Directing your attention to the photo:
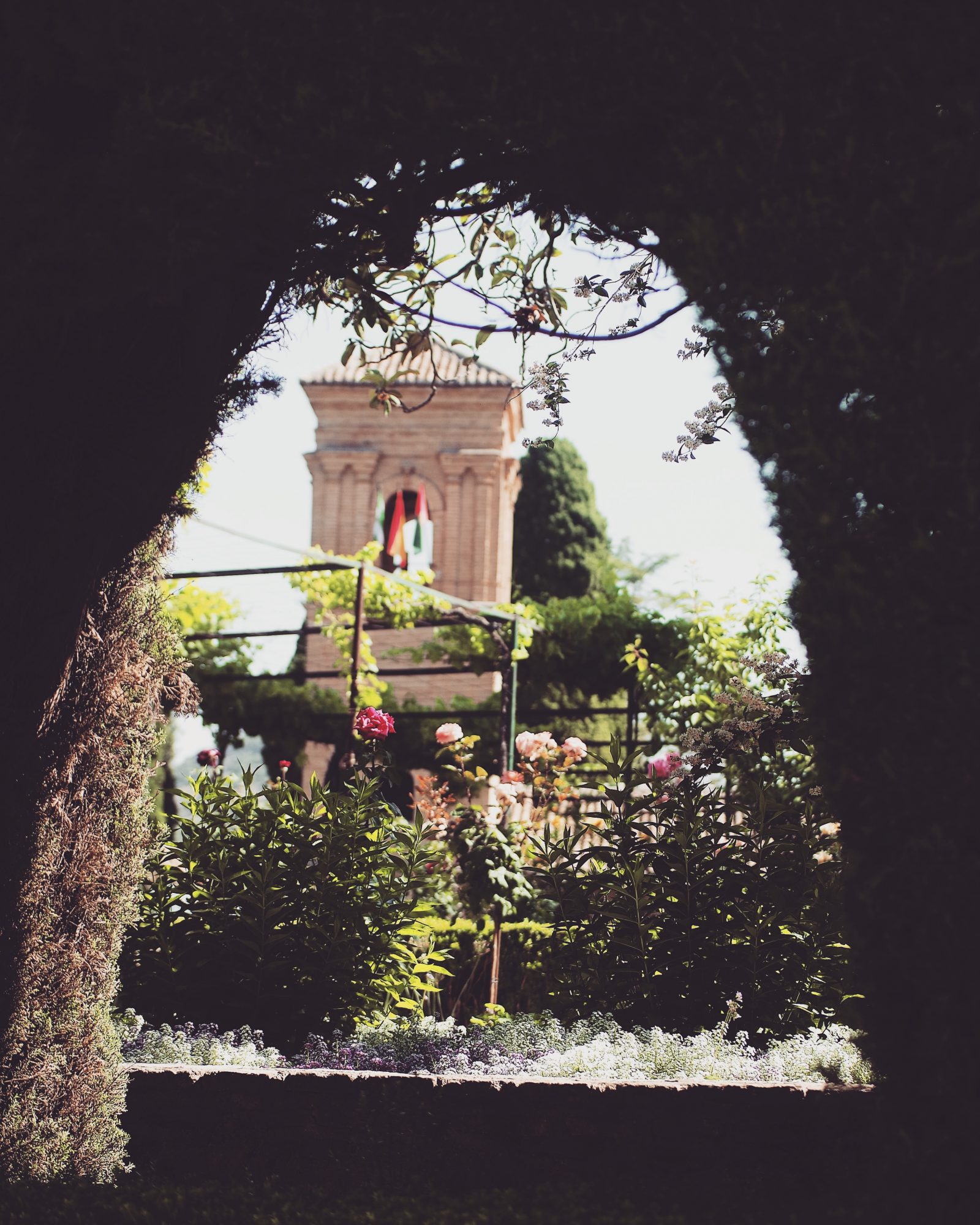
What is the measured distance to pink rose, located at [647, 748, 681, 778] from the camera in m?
4.97

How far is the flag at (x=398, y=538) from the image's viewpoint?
2036 centimetres

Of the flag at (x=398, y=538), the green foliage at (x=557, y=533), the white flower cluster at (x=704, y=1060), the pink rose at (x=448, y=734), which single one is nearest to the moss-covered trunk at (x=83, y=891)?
the white flower cluster at (x=704, y=1060)

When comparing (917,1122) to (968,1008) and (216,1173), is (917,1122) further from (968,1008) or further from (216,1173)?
(216,1173)

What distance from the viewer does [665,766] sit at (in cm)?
598

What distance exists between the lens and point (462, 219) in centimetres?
328

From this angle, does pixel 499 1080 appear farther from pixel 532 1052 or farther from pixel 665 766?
pixel 665 766

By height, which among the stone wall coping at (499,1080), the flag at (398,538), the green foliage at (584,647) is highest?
the flag at (398,538)

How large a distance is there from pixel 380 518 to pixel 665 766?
1743 centimetres

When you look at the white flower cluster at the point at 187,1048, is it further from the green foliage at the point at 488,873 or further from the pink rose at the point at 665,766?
the pink rose at the point at 665,766

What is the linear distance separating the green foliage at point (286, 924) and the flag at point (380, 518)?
18175 mm

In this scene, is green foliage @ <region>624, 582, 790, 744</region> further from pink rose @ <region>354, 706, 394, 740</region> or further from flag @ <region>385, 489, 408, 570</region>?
flag @ <region>385, 489, 408, 570</region>

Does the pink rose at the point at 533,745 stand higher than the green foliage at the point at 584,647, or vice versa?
the green foliage at the point at 584,647

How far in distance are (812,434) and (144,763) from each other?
2.18 meters

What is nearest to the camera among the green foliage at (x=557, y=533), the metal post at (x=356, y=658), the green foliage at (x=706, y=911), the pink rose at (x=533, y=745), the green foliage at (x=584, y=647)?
the green foliage at (x=706, y=911)
